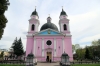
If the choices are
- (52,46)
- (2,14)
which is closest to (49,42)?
(52,46)

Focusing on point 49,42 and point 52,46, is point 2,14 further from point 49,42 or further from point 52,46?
point 52,46

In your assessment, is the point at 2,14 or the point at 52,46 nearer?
the point at 2,14

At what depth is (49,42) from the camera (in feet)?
101

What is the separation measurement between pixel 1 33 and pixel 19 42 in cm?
2929

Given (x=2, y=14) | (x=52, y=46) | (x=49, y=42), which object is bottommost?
(x=52, y=46)

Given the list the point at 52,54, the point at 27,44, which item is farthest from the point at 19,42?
the point at 52,54

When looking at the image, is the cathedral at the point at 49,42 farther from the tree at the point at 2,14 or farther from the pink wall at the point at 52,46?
the tree at the point at 2,14

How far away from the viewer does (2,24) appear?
14.7 metres

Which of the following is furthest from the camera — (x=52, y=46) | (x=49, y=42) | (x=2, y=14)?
(x=49, y=42)

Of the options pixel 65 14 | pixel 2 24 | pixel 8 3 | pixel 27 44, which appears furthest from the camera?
pixel 65 14

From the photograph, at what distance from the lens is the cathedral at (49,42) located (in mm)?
29594

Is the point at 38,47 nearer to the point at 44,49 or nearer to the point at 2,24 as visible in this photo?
the point at 44,49

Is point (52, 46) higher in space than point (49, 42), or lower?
lower

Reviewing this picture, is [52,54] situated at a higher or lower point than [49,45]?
lower
